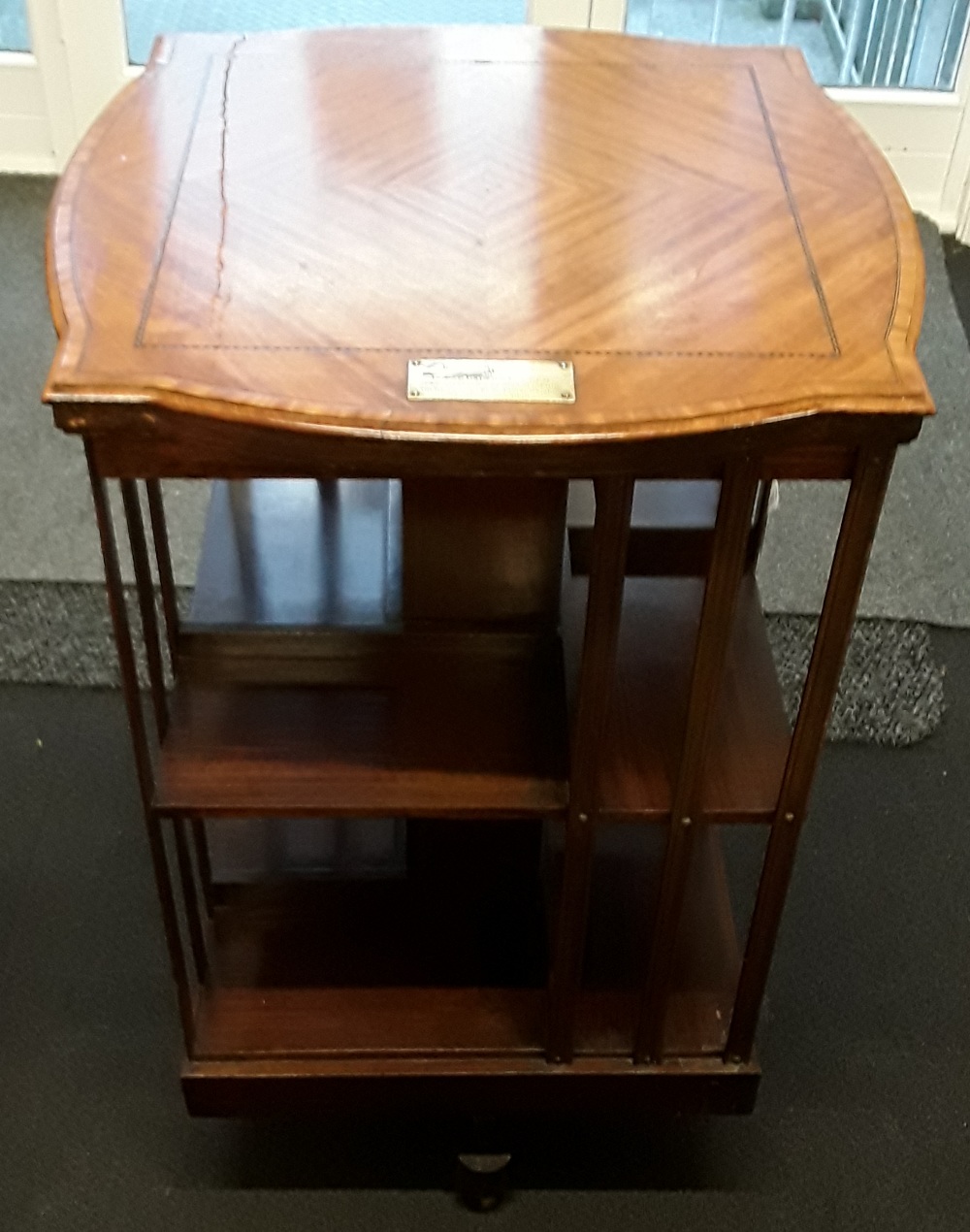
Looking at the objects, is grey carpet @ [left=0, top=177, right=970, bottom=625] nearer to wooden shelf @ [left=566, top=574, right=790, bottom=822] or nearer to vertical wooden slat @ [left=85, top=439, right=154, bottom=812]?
wooden shelf @ [left=566, top=574, right=790, bottom=822]

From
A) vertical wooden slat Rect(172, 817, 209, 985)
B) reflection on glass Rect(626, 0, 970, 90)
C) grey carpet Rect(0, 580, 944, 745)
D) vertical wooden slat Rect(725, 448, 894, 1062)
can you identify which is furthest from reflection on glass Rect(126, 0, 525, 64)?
vertical wooden slat Rect(725, 448, 894, 1062)

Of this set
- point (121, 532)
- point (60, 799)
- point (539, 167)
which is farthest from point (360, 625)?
point (121, 532)

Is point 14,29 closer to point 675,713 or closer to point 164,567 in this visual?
point 164,567

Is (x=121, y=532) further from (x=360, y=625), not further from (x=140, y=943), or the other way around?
(x=360, y=625)

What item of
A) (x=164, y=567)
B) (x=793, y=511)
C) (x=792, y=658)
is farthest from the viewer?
(x=793, y=511)

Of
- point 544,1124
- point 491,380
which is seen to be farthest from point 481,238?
point 544,1124

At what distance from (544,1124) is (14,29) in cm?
227

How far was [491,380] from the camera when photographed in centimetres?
90

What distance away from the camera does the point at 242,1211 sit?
1378 mm

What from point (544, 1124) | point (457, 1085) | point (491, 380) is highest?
point (491, 380)

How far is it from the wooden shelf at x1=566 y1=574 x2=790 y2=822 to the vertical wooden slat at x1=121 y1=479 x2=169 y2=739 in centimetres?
34

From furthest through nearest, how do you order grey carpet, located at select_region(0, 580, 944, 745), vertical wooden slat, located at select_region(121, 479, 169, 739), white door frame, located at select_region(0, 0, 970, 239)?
white door frame, located at select_region(0, 0, 970, 239)
grey carpet, located at select_region(0, 580, 944, 745)
vertical wooden slat, located at select_region(121, 479, 169, 739)

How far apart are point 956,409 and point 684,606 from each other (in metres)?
1.23

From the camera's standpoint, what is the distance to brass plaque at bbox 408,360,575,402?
2.89 feet
